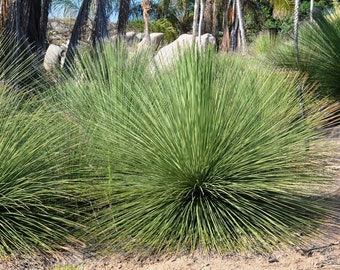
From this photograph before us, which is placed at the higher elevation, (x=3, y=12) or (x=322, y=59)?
(x=3, y=12)

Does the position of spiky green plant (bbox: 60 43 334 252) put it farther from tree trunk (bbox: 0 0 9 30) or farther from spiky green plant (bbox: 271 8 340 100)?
spiky green plant (bbox: 271 8 340 100)

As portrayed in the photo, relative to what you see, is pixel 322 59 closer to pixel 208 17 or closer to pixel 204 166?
pixel 204 166

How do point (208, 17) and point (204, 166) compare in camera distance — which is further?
point (208, 17)

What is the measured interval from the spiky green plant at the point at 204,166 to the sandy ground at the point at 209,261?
8cm

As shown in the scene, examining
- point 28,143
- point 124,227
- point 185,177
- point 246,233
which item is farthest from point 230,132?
point 28,143

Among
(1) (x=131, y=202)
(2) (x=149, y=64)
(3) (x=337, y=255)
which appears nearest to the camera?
(3) (x=337, y=255)

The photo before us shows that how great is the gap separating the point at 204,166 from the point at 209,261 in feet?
2.05

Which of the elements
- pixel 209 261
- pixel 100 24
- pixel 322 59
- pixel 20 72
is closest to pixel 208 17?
pixel 100 24

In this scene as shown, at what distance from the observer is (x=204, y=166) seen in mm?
3879

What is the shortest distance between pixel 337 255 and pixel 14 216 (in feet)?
7.04

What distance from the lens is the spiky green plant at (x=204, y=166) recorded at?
3.85 meters

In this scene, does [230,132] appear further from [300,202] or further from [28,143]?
[28,143]

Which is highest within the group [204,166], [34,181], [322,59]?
[322,59]

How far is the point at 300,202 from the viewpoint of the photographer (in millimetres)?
4152
